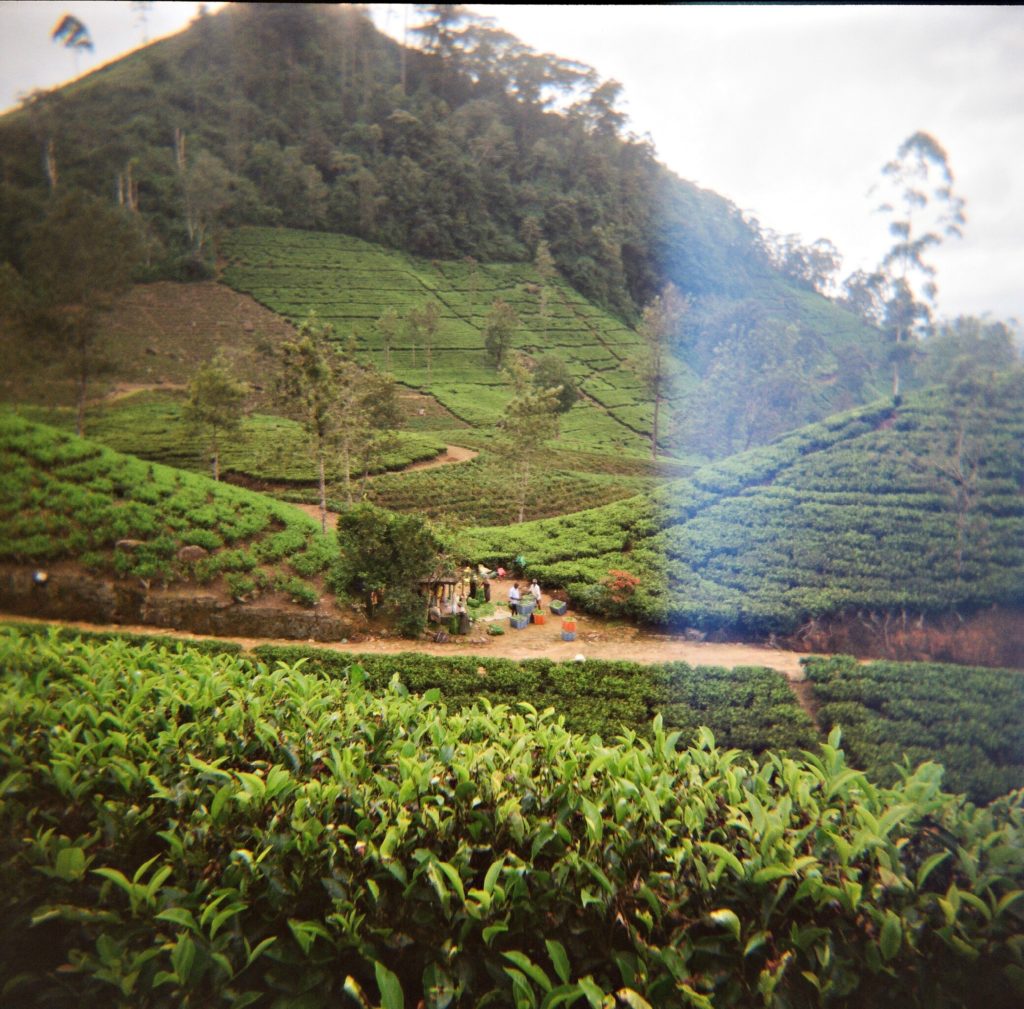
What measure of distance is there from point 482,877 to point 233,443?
370cm

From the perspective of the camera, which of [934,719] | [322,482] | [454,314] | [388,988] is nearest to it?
[388,988]

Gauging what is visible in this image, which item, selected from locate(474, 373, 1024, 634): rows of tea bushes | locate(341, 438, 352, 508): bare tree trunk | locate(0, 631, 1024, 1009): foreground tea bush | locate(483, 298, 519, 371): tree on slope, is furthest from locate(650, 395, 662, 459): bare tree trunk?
locate(341, 438, 352, 508): bare tree trunk

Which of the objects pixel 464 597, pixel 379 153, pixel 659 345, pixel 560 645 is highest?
pixel 379 153

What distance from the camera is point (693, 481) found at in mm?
4980

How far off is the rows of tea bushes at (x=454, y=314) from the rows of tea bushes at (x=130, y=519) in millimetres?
1666

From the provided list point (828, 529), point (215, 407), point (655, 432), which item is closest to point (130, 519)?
point (215, 407)

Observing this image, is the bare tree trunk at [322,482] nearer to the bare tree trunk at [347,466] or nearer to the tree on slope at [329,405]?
the tree on slope at [329,405]

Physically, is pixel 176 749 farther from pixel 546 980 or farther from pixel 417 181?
pixel 417 181

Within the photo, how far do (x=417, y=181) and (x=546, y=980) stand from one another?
5.48 m

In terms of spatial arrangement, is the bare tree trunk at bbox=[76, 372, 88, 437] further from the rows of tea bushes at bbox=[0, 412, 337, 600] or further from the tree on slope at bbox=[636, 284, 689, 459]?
the tree on slope at bbox=[636, 284, 689, 459]

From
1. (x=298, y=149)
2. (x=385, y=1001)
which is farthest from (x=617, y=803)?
(x=298, y=149)

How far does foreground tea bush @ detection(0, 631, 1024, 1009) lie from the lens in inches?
106

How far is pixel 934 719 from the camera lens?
378cm

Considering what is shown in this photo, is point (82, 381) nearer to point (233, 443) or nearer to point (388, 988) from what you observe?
point (233, 443)
